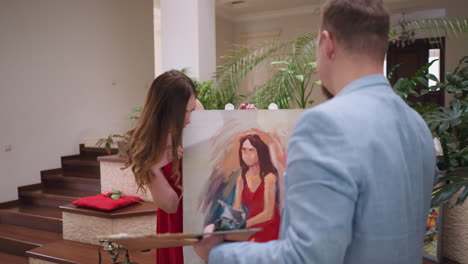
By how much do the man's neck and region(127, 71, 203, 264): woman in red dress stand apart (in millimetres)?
729

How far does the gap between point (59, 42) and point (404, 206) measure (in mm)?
6152

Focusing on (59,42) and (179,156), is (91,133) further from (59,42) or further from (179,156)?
(179,156)

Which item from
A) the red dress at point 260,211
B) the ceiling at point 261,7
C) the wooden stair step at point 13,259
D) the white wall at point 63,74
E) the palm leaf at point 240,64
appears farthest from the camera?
the ceiling at point 261,7

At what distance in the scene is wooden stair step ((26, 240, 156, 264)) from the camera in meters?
3.09

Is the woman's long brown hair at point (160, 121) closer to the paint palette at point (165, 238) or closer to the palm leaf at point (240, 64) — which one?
the paint palette at point (165, 238)

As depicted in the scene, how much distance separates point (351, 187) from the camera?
623 millimetres

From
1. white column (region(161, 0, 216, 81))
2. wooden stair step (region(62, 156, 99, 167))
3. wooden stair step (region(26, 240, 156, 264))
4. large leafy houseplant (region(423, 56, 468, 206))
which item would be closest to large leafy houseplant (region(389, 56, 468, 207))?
large leafy houseplant (region(423, 56, 468, 206))

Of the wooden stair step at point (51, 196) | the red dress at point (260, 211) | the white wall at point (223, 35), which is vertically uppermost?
the white wall at point (223, 35)

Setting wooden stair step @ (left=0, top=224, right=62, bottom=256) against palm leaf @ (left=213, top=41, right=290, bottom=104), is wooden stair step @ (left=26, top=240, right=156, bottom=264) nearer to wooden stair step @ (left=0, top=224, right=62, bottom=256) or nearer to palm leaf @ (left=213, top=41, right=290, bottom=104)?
wooden stair step @ (left=0, top=224, right=62, bottom=256)

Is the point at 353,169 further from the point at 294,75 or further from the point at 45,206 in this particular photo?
the point at 45,206

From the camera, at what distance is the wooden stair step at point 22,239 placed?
13.0 ft

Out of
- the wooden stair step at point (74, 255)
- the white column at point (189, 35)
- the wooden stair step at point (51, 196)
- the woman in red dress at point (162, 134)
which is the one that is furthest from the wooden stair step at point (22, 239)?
the woman in red dress at point (162, 134)

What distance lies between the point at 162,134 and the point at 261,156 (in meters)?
0.37

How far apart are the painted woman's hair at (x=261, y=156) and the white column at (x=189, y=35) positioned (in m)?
3.29
